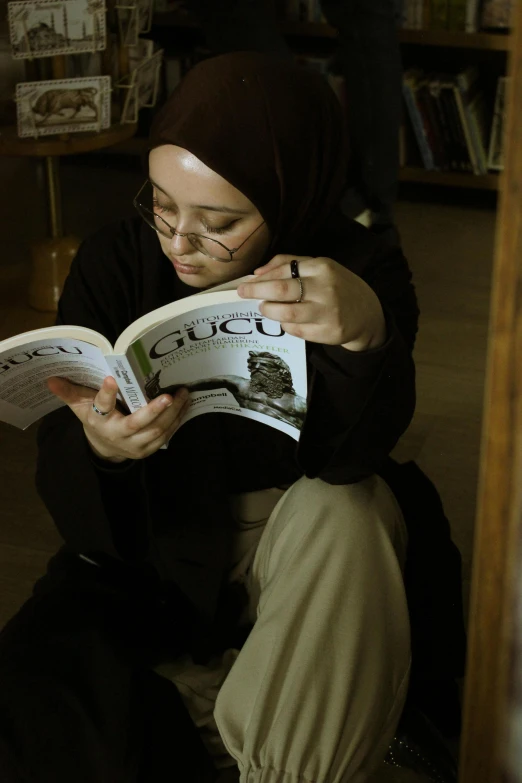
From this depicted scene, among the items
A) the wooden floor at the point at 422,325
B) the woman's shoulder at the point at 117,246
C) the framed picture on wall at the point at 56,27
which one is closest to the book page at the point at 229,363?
the woman's shoulder at the point at 117,246

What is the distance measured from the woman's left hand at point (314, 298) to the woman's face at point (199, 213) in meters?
0.12

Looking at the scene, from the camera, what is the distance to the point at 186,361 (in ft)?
3.01

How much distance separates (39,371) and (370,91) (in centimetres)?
166

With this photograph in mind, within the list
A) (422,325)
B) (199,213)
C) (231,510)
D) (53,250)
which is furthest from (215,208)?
(422,325)

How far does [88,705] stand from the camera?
103cm

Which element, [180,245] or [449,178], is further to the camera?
[449,178]

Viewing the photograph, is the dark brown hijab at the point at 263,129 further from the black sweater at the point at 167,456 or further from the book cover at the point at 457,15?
the book cover at the point at 457,15

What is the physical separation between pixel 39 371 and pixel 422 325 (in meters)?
1.47

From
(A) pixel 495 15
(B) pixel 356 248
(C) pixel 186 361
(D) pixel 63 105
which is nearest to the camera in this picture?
(C) pixel 186 361

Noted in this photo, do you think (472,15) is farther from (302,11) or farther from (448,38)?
(302,11)

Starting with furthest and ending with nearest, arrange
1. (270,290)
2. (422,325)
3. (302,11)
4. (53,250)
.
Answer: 1. (302,11)
2. (422,325)
3. (53,250)
4. (270,290)

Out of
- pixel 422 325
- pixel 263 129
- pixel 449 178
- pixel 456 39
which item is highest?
pixel 263 129

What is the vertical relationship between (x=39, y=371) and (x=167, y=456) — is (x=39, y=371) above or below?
above

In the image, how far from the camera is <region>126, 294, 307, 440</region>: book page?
854 millimetres
